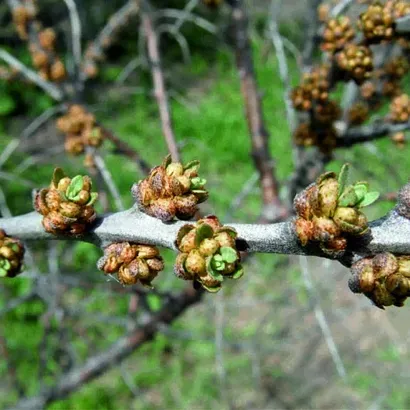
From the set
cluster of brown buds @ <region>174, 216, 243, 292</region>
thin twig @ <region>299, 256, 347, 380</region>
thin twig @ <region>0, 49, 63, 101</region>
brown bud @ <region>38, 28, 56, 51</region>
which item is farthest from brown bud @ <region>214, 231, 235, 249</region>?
brown bud @ <region>38, 28, 56, 51</region>

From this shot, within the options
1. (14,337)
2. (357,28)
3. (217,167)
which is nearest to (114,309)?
(14,337)

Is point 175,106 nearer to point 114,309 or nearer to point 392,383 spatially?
point 114,309

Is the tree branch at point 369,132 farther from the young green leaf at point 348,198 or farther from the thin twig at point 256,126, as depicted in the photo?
the young green leaf at point 348,198

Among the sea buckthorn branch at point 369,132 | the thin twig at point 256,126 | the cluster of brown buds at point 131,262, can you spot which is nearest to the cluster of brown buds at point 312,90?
the sea buckthorn branch at point 369,132

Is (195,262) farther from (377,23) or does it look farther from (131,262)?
(377,23)

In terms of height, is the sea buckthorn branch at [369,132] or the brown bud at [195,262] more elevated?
the brown bud at [195,262]

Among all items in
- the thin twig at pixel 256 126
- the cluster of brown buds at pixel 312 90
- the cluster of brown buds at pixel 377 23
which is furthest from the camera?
the thin twig at pixel 256 126

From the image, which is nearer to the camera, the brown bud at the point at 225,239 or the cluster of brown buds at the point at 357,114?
the brown bud at the point at 225,239

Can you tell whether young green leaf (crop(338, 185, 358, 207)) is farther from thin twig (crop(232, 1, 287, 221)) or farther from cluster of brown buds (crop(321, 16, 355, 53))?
thin twig (crop(232, 1, 287, 221))
